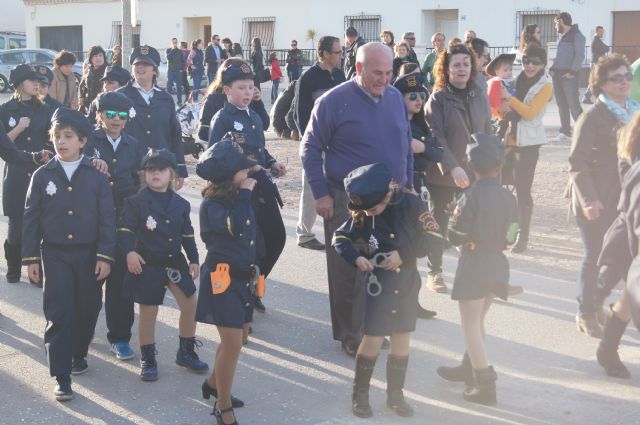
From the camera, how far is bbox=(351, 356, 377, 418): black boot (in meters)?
5.32

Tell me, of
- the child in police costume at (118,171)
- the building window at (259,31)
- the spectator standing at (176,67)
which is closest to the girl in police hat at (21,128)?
the child in police costume at (118,171)

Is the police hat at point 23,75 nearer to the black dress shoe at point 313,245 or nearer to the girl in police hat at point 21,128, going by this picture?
the girl in police hat at point 21,128

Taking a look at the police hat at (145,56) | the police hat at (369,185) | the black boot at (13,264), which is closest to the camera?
the police hat at (369,185)

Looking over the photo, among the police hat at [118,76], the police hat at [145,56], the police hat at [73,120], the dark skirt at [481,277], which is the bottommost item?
the dark skirt at [481,277]

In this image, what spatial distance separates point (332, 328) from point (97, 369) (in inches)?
63.9

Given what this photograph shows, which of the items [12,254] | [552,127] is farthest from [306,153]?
[552,127]

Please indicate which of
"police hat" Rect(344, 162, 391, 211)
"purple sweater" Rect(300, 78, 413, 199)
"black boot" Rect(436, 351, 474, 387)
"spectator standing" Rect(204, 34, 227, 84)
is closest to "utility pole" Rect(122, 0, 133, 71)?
"spectator standing" Rect(204, 34, 227, 84)

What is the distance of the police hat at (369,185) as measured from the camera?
5070 mm

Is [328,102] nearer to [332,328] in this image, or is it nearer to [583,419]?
→ [332,328]

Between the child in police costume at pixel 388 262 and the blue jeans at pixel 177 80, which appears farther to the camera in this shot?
the blue jeans at pixel 177 80

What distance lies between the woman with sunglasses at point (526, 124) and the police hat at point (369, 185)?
433cm

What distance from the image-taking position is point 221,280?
5.21 meters

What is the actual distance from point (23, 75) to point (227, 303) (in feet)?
12.2

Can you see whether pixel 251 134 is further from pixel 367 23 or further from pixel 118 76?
pixel 367 23
